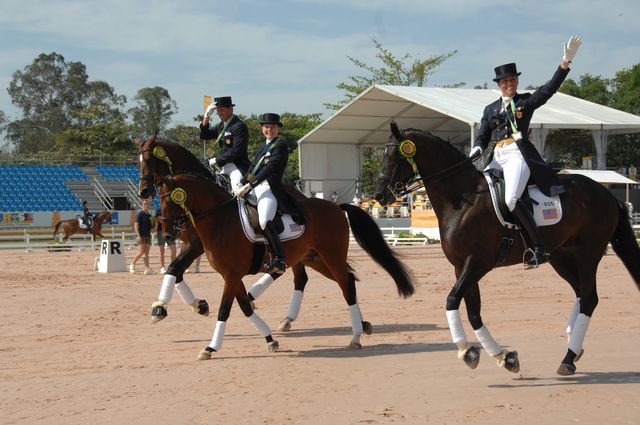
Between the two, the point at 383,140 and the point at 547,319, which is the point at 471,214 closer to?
the point at 547,319

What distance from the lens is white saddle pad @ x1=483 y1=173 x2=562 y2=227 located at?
8266 millimetres

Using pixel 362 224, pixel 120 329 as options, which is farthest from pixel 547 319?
pixel 120 329

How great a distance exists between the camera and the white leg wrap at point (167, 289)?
10.5 m

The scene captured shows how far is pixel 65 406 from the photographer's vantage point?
7.20m

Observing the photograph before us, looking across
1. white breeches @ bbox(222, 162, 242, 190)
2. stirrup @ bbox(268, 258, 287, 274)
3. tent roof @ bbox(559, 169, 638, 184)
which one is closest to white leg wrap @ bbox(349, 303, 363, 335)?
stirrup @ bbox(268, 258, 287, 274)

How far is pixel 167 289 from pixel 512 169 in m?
4.93

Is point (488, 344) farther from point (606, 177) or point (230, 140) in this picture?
point (606, 177)

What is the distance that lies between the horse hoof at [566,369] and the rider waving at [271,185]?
356cm

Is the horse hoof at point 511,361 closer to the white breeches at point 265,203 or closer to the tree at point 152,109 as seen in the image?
the white breeches at point 265,203

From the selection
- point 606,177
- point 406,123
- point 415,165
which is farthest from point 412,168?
point 406,123

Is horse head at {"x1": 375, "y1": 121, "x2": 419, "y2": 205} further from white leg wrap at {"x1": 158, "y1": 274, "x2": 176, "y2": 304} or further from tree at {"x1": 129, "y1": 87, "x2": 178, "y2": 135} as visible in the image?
tree at {"x1": 129, "y1": 87, "x2": 178, "y2": 135}

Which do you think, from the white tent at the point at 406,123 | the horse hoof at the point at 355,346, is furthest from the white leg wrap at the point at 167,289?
the white tent at the point at 406,123

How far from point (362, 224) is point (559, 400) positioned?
486 cm

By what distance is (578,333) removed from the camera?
26.9 ft
